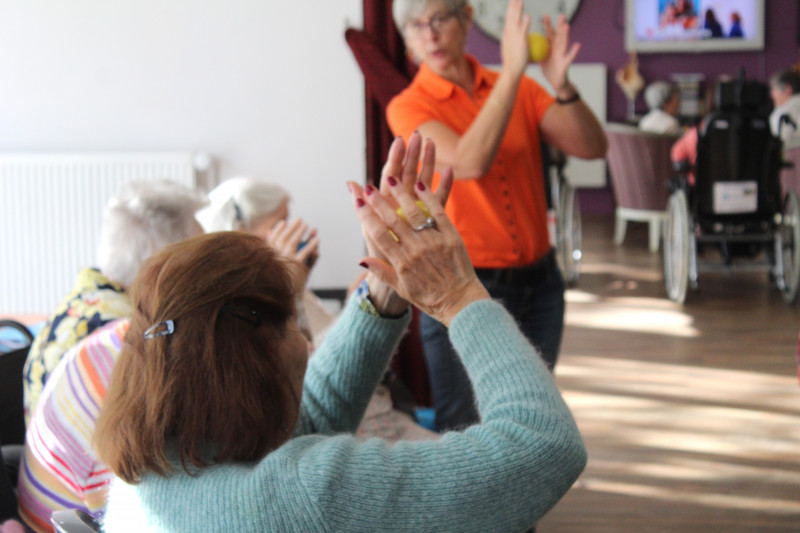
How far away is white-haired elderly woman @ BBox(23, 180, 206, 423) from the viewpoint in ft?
5.74

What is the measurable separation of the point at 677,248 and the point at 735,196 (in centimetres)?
50

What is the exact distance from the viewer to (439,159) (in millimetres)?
1794

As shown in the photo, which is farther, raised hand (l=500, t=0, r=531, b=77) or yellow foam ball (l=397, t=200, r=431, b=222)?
raised hand (l=500, t=0, r=531, b=77)

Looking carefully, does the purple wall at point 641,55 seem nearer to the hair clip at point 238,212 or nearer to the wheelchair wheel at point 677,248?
the wheelchair wheel at point 677,248

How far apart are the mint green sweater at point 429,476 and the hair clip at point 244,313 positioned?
0.46 ft

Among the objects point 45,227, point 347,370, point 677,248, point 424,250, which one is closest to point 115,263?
point 347,370

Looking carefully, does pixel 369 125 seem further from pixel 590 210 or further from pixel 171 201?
pixel 590 210

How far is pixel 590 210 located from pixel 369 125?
738 cm

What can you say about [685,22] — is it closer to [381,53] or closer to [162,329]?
[381,53]

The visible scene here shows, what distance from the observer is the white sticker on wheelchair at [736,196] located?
5352mm

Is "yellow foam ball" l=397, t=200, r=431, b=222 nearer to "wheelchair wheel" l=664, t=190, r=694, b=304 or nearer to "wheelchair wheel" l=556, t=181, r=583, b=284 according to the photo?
"wheelchair wheel" l=664, t=190, r=694, b=304

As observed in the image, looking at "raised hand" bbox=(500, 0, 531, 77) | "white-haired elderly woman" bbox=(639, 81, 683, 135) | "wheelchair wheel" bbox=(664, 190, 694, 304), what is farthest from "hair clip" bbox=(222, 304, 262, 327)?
"white-haired elderly woman" bbox=(639, 81, 683, 135)

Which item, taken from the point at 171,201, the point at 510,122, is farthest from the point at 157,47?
the point at 510,122

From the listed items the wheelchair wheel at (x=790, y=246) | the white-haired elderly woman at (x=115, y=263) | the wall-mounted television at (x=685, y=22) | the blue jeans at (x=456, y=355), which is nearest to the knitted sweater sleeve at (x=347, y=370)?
the blue jeans at (x=456, y=355)
